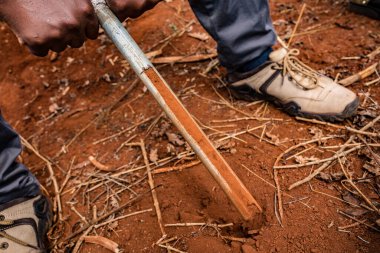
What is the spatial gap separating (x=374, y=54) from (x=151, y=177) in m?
1.65

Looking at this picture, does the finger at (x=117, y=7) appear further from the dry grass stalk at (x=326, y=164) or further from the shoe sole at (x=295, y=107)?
the dry grass stalk at (x=326, y=164)

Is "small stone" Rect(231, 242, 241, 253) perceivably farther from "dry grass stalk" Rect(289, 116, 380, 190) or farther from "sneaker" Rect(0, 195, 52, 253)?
"sneaker" Rect(0, 195, 52, 253)

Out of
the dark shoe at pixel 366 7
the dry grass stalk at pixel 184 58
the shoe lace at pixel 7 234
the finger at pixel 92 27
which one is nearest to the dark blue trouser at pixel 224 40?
the shoe lace at pixel 7 234

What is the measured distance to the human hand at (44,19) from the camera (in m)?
1.26

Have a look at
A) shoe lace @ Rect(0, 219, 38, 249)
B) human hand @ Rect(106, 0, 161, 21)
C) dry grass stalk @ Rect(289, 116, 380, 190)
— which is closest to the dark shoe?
dry grass stalk @ Rect(289, 116, 380, 190)

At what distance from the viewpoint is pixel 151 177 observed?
1.75 m

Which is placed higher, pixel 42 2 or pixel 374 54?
pixel 42 2

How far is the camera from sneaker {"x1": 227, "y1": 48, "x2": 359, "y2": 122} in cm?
177

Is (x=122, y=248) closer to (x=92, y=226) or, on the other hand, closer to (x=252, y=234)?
(x=92, y=226)

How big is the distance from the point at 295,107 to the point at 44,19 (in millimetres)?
1366

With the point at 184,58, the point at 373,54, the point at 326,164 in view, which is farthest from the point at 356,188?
the point at 184,58

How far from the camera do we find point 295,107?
6.12 ft

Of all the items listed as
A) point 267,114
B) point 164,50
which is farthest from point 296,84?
point 164,50

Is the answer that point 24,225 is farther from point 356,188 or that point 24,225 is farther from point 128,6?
point 356,188
